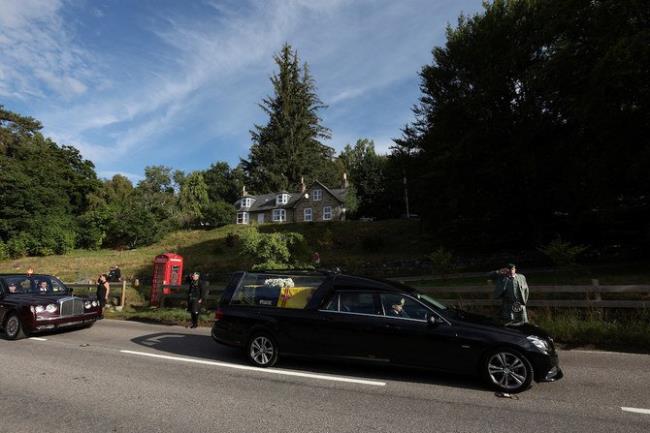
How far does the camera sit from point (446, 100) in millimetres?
28109

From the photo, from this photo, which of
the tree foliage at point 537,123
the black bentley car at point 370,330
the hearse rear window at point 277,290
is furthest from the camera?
the tree foliage at point 537,123

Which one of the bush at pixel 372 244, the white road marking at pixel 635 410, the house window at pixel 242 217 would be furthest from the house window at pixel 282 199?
the white road marking at pixel 635 410

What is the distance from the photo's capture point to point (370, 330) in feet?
21.3

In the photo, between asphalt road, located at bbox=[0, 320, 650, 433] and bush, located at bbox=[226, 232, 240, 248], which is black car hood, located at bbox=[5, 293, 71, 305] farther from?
bush, located at bbox=[226, 232, 240, 248]

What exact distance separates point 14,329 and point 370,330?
31.1ft

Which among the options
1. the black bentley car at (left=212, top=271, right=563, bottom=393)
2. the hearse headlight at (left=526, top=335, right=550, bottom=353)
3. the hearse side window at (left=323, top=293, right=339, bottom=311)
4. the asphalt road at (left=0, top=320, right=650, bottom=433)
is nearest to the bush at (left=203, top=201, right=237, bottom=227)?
the asphalt road at (left=0, top=320, right=650, bottom=433)

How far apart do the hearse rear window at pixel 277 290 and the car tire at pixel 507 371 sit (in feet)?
9.72

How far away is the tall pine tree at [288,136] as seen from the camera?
61.7 meters

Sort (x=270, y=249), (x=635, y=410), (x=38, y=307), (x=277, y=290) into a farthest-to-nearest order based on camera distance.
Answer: (x=270, y=249) < (x=38, y=307) < (x=277, y=290) < (x=635, y=410)

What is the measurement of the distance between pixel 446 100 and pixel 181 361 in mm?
25608

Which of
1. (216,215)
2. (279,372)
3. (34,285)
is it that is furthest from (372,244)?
(216,215)

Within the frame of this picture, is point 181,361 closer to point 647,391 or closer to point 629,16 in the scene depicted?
point 647,391

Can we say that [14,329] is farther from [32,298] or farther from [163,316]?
[163,316]

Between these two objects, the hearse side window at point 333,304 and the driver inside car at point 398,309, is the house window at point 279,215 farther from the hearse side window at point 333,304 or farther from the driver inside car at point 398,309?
the driver inside car at point 398,309
